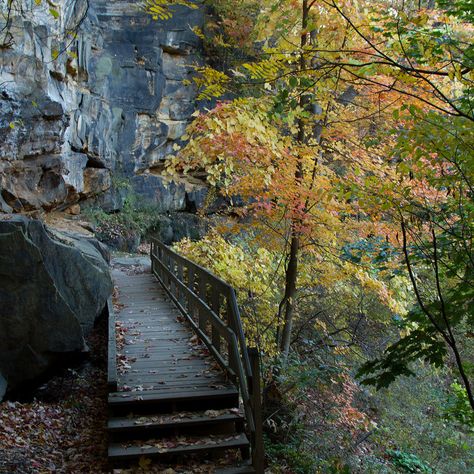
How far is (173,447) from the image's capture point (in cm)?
523

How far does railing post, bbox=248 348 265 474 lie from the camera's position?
16.4ft

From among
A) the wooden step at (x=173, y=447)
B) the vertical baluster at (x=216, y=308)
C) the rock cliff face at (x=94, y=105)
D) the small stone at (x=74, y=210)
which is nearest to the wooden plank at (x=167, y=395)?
the wooden step at (x=173, y=447)

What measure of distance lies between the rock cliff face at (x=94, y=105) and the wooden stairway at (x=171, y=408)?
10.5m

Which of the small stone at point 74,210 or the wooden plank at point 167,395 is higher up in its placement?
the small stone at point 74,210

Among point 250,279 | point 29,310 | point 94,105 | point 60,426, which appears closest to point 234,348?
point 60,426

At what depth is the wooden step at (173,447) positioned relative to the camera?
504cm

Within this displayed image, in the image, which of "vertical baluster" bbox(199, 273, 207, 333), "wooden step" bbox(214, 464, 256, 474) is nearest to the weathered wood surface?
A: "vertical baluster" bbox(199, 273, 207, 333)

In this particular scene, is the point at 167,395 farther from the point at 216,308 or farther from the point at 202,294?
the point at 202,294

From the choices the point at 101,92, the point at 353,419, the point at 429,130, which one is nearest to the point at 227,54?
the point at 101,92

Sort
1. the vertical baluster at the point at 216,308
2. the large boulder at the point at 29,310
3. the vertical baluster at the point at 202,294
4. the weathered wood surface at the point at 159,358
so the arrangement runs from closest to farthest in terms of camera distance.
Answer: the weathered wood surface at the point at 159,358
the large boulder at the point at 29,310
the vertical baluster at the point at 216,308
the vertical baluster at the point at 202,294

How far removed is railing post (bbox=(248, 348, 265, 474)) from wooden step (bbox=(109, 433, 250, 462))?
0.92 ft

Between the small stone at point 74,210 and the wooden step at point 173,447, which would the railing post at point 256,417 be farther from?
the small stone at point 74,210

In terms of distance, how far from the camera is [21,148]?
16.3 m

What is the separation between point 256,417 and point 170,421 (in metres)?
1.07
